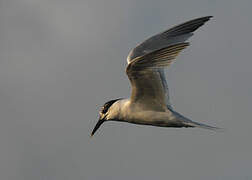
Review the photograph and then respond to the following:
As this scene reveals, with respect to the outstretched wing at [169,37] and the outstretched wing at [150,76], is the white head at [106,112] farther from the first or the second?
the outstretched wing at [169,37]

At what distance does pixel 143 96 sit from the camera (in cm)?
1280

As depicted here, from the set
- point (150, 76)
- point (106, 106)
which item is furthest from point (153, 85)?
point (106, 106)

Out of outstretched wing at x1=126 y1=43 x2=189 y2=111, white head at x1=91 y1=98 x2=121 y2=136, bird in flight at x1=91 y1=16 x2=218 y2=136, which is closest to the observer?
outstretched wing at x1=126 y1=43 x2=189 y2=111

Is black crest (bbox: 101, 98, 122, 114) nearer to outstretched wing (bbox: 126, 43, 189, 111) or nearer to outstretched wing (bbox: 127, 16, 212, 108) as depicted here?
outstretched wing (bbox: 126, 43, 189, 111)

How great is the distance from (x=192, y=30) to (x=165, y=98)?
1948mm

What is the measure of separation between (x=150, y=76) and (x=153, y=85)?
1.36ft

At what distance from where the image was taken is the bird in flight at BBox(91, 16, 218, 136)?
11688 millimetres

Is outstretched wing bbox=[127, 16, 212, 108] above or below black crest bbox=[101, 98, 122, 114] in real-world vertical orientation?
above

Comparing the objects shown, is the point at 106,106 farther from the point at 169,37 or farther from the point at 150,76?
the point at 169,37

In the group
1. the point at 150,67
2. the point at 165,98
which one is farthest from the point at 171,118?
the point at 150,67

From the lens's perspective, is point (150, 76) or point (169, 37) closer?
point (150, 76)

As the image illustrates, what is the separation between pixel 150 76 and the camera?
12.1 m

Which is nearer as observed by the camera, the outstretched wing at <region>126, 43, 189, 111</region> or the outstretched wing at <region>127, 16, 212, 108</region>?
the outstretched wing at <region>126, 43, 189, 111</region>

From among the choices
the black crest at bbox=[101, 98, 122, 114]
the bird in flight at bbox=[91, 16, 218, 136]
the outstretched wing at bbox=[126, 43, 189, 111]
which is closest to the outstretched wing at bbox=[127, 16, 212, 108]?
the bird in flight at bbox=[91, 16, 218, 136]
